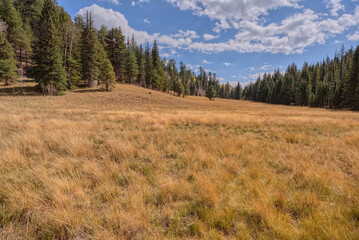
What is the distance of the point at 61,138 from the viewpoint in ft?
18.3

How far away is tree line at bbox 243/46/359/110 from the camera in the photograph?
43188 millimetres

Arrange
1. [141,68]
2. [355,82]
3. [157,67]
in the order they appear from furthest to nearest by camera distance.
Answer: [157,67] → [141,68] → [355,82]

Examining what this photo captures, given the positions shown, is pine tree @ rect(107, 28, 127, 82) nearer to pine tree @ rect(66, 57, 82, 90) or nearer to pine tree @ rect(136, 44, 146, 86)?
pine tree @ rect(136, 44, 146, 86)

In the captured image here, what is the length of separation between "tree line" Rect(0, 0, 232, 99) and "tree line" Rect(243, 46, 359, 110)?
207 ft

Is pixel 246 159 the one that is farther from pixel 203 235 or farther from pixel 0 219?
pixel 0 219

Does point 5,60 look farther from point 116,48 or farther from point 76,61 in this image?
point 116,48

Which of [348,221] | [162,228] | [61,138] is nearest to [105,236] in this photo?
[162,228]

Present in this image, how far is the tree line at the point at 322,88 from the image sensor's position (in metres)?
43.2

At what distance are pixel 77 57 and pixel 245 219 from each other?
45.6 meters

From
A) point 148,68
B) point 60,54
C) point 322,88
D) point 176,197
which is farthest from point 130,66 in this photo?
point 322,88

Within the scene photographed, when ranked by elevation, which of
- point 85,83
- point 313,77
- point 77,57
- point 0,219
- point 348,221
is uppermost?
point 313,77

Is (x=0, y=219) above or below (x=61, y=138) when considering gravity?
below

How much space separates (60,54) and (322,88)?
85015 mm

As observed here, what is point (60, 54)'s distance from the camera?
28.8 m
